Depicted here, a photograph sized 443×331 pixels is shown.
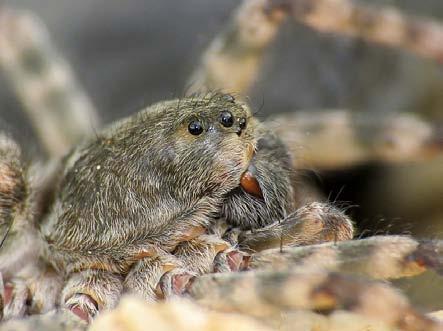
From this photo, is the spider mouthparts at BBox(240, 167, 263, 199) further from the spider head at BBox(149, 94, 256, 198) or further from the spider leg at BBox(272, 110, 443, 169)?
the spider leg at BBox(272, 110, 443, 169)

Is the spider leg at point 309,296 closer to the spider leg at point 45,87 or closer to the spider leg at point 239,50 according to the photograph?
the spider leg at point 239,50

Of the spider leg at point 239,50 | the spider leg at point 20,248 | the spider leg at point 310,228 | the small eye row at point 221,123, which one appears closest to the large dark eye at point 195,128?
the small eye row at point 221,123

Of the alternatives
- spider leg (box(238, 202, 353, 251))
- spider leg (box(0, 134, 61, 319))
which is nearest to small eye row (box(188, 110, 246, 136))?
spider leg (box(238, 202, 353, 251))

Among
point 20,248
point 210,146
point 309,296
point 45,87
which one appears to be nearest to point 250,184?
point 210,146

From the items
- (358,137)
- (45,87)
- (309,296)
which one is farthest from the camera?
(45,87)

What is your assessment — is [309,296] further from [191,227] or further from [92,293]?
[92,293]

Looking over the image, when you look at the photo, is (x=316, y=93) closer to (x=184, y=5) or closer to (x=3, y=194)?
(x=184, y=5)

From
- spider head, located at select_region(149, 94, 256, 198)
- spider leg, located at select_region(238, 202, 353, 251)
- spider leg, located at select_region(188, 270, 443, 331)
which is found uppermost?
spider head, located at select_region(149, 94, 256, 198)
